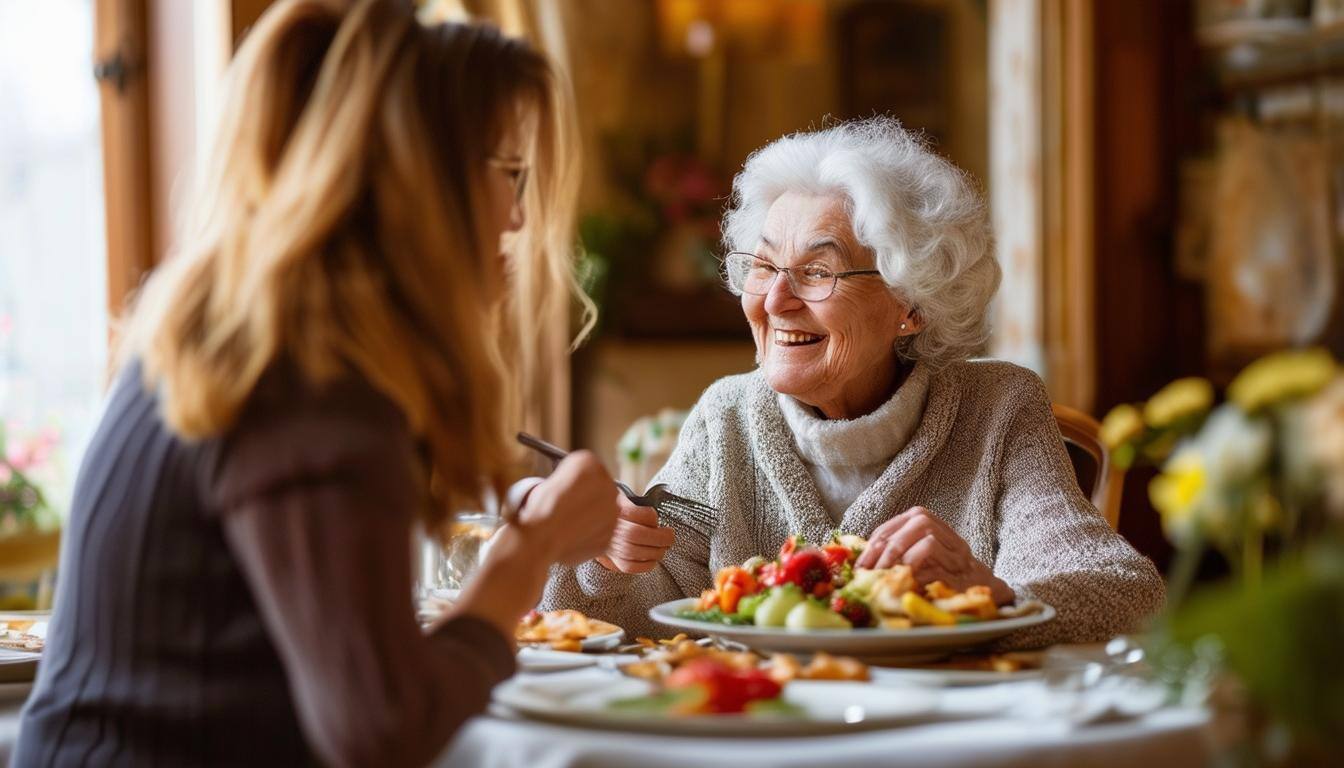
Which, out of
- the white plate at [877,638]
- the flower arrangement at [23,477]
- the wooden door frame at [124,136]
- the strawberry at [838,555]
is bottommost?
the flower arrangement at [23,477]

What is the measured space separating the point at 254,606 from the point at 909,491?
3.79 feet

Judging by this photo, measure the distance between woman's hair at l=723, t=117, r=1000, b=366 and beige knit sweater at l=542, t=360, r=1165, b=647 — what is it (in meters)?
0.08

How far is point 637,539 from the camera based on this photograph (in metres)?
1.83

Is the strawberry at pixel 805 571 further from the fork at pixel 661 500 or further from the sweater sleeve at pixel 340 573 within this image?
the sweater sleeve at pixel 340 573

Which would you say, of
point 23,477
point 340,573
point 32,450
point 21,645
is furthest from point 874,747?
point 32,450

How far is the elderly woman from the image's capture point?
201 cm

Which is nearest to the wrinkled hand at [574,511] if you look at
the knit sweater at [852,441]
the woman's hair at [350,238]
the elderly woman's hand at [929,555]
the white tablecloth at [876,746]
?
the woman's hair at [350,238]

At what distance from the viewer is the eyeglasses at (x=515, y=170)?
4.05ft

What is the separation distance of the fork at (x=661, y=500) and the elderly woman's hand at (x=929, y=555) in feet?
0.92

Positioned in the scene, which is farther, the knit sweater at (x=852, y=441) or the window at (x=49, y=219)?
the window at (x=49, y=219)

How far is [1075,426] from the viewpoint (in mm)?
2359

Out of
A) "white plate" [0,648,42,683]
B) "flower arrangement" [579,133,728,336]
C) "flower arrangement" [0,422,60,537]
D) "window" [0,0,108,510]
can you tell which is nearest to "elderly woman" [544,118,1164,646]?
"white plate" [0,648,42,683]

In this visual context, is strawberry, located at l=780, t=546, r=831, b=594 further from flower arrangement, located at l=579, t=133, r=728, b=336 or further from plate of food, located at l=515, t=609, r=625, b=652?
flower arrangement, located at l=579, t=133, r=728, b=336

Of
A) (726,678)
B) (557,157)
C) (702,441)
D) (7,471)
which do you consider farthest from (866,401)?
(7,471)
